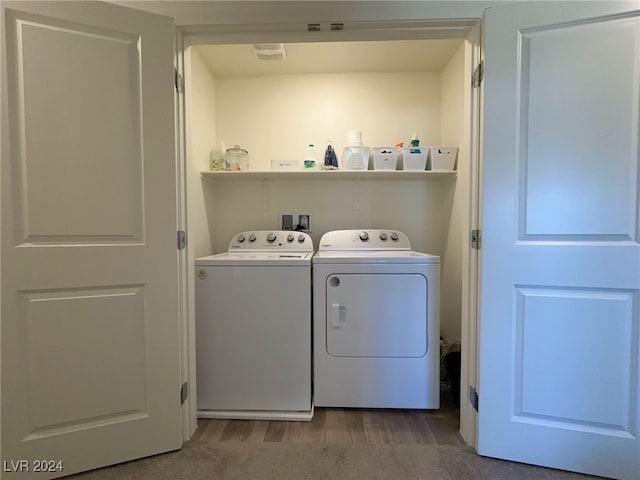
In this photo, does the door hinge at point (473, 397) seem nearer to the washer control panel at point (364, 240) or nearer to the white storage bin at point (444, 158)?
the washer control panel at point (364, 240)

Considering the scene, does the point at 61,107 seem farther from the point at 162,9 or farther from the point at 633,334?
the point at 633,334

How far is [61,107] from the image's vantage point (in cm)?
115

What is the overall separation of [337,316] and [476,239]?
812mm

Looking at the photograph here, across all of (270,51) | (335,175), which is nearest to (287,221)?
(335,175)

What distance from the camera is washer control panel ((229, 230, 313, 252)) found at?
2033mm

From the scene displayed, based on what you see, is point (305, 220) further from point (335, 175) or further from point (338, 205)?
point (335, 175)

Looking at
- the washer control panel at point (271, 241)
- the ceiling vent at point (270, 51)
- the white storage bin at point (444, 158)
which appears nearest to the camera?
the ceiling vent at point (270, 51)

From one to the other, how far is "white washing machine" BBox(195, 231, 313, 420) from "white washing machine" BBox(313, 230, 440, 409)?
0.10m

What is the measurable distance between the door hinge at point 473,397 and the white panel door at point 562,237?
48mm

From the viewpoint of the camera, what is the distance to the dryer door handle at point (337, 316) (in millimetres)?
1621

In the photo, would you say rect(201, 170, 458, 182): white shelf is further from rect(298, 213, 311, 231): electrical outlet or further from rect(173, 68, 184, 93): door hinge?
rect(173, 68, 184, 93): door hinge

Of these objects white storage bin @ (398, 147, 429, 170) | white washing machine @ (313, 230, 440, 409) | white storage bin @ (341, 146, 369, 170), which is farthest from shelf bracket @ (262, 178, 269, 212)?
white storage bin @ (398, 147, 429, 170)

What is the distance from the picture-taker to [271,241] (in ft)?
6.71

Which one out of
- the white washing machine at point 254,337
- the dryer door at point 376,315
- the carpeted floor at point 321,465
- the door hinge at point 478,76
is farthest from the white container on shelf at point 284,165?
the carpeted floor at point 321,465
